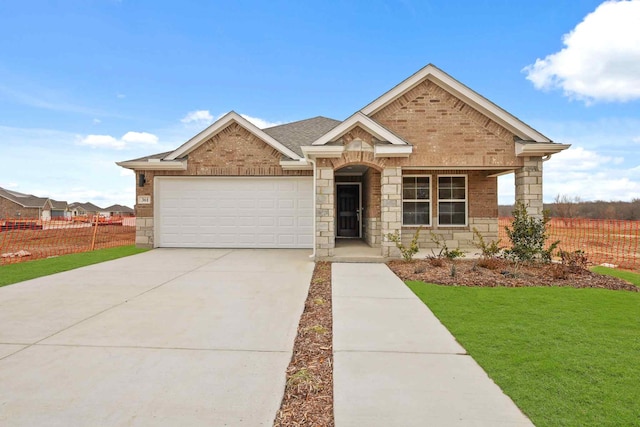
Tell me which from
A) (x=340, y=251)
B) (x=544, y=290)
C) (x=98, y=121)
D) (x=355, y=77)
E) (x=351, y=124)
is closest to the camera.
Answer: (x=544, y=290)

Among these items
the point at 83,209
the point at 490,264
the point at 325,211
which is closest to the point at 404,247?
the point at 490,264

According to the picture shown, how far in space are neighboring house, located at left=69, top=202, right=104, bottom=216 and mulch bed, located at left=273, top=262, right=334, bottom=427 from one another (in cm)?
8139

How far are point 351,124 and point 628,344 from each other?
23.9 ft

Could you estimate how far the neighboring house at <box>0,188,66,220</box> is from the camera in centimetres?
5034

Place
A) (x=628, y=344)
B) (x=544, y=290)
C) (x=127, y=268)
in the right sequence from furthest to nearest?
(x=127, y=268), (x=544, y=290), (x=628, y=344)

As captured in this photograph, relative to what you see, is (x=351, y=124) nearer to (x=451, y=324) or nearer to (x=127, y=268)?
(x=451, y=324)

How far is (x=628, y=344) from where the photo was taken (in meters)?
3.58

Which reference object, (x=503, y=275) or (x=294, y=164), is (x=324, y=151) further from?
(x=503, y=275)

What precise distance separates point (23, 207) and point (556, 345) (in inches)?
2775

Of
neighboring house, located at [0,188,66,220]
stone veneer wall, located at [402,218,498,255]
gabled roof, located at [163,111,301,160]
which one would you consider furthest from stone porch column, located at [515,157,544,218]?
neighboring house, located at [0,188,66,220]

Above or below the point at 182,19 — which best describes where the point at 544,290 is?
below

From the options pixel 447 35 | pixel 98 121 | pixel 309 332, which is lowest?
pixel 309 332

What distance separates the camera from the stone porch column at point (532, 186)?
30.9 feet

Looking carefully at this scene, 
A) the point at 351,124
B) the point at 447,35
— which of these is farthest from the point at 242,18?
the point at 447,35
